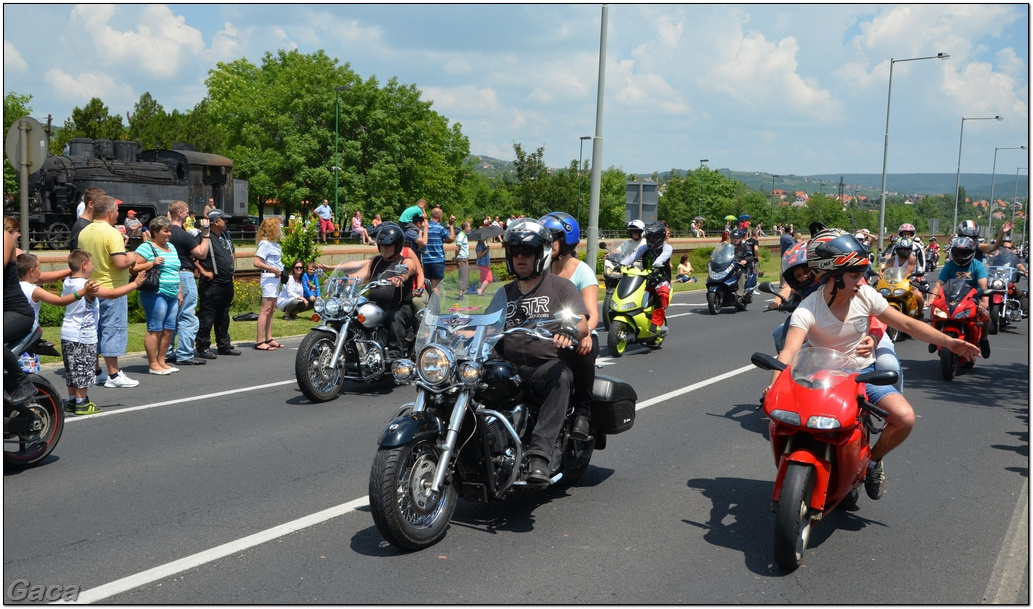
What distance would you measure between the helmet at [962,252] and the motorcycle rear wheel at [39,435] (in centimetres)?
1091

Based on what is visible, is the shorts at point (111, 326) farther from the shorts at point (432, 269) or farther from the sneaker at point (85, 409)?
the shorts at point (432, 269)

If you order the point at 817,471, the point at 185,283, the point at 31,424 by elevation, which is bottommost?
the point at 31,424

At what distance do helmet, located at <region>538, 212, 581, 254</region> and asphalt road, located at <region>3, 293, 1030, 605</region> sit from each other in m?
1.63

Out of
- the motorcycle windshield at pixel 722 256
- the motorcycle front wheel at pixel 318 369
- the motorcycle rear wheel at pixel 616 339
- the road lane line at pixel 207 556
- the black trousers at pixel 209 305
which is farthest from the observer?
the motorcycle windshield at pixel 722 256

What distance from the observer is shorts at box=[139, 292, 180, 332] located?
10695mm

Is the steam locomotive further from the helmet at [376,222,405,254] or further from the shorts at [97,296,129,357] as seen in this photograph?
the helmet at [376,222,405,254]

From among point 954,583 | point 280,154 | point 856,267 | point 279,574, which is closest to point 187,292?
point 279,574

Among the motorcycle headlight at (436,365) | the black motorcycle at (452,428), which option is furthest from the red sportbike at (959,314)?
the motorcycle headlight at (436,365)

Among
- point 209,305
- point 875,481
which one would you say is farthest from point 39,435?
point 875,481

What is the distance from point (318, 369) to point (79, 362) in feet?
7.12

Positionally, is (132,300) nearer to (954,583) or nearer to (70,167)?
(954,583)

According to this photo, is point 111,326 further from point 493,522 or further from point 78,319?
point 493,522

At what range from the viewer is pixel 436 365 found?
512 cm

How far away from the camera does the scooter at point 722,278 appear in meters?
19.8
